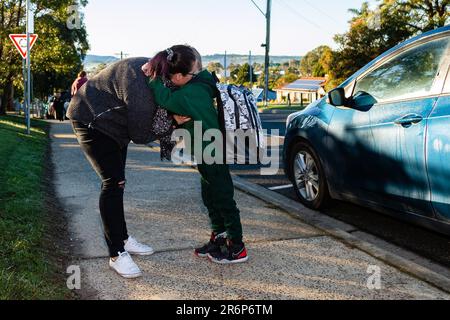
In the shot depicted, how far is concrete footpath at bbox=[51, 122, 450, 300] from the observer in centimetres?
307

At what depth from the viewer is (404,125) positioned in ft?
11.7

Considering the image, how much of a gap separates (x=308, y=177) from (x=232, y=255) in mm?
1767

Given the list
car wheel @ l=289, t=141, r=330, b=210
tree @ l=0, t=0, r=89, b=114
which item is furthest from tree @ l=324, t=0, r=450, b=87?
car wheel @ l=289, t=141, r=330, b=210

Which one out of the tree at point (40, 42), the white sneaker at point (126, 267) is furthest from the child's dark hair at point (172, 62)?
the tree at point (40, 42)

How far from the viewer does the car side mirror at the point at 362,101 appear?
4066 millimetres

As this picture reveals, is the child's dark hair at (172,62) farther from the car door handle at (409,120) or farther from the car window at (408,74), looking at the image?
the car window at (408,74)

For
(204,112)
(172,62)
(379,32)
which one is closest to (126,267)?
(204,112)

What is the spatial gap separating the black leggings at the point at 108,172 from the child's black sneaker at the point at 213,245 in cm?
61

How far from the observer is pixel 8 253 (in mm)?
3525

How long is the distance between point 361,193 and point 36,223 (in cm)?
279

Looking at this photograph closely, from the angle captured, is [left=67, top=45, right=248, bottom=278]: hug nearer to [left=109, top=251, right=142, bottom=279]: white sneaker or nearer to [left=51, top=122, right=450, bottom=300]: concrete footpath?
[left=109, top=251, right=142, bottom=279]: white sneaker

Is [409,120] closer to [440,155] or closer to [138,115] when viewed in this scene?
[440,155]

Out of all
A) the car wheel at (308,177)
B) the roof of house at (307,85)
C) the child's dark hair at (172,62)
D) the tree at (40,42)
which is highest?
the roof of house at (307,85)

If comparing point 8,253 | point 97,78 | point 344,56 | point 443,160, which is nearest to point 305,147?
point 443,160
